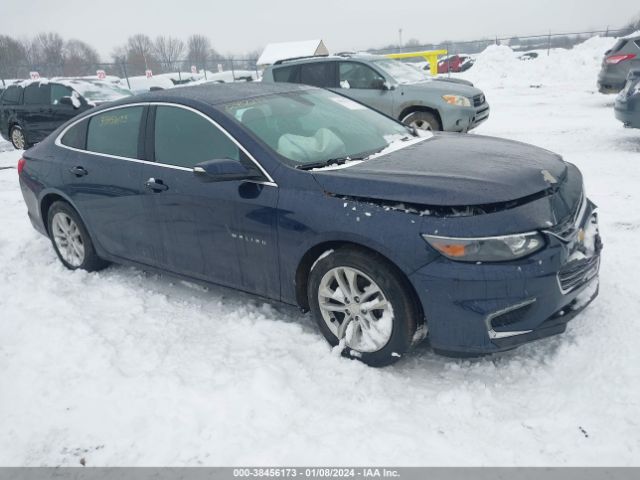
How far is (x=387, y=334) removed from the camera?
9.84 ft

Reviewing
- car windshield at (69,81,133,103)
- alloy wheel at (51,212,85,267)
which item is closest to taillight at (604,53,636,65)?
car windshield at (69,81,133,103)

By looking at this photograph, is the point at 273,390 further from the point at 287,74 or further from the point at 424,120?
the point at 287,74

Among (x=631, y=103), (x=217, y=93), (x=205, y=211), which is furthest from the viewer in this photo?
(x=631, y=103)

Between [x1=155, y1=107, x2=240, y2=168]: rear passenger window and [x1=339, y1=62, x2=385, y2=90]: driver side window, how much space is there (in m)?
6.31

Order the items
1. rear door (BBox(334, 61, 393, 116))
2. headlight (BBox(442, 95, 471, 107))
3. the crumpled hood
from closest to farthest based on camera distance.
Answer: the crumpled hood → headlight (BBox(442, 95, 471, 107)) → rear door (BBox(334, 61, 393, 116))

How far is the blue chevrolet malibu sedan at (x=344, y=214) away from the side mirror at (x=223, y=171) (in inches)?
0.5

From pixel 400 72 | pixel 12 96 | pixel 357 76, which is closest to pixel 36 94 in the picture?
pixel 12 96

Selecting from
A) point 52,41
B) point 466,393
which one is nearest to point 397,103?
point 466,393

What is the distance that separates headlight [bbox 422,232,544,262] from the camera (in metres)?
2.67

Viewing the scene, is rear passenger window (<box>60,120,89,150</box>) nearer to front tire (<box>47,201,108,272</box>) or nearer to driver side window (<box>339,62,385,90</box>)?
front tire (<box>47,201,108,272</box>)

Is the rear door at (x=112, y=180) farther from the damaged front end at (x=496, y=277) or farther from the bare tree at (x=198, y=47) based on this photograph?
the bare tree at (x=198, y=47)

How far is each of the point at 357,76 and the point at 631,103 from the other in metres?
4.47

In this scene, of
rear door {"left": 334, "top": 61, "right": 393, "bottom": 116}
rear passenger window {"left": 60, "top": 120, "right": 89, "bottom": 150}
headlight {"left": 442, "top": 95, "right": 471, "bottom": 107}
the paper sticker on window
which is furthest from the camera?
rear door {"left": 334, "top": 61, "right": 393, "bottom": 116}

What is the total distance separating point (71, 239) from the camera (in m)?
4.84
